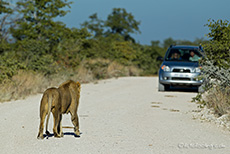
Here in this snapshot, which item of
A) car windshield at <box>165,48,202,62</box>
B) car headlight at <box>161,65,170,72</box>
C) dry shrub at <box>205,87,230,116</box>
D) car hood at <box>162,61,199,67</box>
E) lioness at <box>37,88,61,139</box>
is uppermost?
car windshield at <box>165,48,202,62</box>

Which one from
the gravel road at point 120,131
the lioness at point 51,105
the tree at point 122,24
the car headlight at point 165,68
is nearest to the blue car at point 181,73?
the car headlight at point 165,68

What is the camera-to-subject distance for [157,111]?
12.0 m

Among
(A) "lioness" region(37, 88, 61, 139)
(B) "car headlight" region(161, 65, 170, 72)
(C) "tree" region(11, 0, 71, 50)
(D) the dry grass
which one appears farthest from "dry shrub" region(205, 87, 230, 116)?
(C) "tree" region(11, 0, 71, 50)

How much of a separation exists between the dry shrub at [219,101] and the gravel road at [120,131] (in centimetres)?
63

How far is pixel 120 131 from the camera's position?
8570 millimetres

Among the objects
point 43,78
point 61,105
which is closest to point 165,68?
point 43,78

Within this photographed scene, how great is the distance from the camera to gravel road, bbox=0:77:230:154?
22.8ft

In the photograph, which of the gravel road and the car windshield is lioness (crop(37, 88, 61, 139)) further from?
the car windshield

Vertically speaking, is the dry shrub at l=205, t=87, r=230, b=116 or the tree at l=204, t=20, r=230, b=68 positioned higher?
the tree at l=204, t=20, r=230, b=68

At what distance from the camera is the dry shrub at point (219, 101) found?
10617mm

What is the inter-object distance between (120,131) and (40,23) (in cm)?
2384

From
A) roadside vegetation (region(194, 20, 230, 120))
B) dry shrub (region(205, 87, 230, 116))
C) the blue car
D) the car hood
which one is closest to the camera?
dry shrub (region(205, 87, 230, 116))

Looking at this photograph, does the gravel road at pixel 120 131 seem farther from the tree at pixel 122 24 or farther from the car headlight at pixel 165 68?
the tree at pixel 122 24

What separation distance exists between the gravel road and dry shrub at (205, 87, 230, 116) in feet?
2.08
